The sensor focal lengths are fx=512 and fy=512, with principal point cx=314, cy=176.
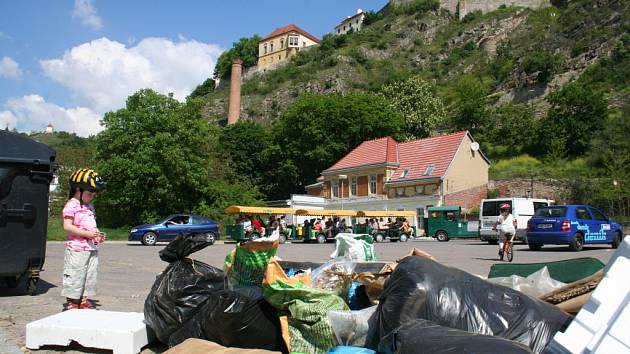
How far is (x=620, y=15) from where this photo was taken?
63.4m

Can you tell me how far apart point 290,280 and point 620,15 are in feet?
240

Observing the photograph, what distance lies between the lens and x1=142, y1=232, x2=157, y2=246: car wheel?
24875mm

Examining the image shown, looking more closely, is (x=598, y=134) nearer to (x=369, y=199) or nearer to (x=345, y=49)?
(x=369, y=199)

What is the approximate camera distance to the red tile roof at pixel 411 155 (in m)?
40.8

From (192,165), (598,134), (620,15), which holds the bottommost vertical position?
(192,165)

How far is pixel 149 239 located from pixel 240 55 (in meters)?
107

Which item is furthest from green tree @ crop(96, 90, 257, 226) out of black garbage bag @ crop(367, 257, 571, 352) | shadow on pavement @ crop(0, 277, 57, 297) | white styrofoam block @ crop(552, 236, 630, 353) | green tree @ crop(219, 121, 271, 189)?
white styrofoam block @ crop(552, 236, 630, 353)

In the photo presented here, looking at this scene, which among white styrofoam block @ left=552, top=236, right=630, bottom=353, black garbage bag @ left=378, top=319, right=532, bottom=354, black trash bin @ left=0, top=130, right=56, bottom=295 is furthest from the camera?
black trash bin @ left=0, top=130, right=56, bottom=295

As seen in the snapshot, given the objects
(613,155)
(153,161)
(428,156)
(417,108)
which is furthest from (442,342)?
(417,108)

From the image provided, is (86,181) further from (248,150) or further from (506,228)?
(248,150)

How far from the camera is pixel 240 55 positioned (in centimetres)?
12600

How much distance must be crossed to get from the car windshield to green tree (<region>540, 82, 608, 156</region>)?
96.4ft

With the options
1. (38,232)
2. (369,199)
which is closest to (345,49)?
(369,199)

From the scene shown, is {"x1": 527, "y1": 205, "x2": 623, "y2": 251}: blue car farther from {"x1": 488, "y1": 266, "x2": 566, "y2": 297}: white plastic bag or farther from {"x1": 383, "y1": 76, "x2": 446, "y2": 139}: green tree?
{"x1": 383, "y1": 76, "x2": 446, "y2": 139}: green tree
